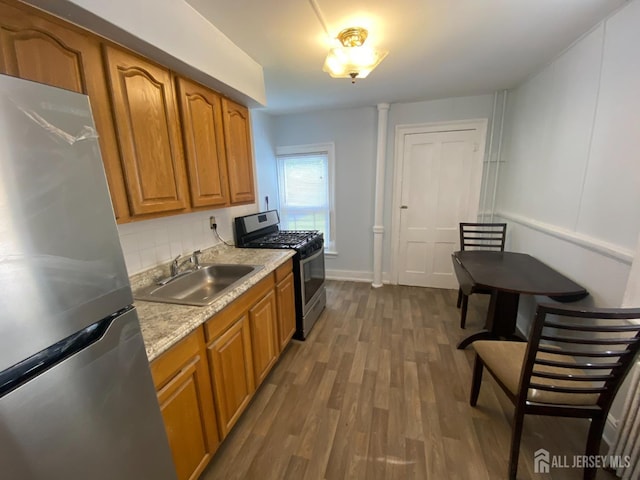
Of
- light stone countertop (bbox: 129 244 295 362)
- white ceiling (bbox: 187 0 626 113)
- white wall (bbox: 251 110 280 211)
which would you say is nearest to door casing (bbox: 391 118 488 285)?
white ceiling (bbox: 187 0 626 113)

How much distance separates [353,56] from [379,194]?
2089mm

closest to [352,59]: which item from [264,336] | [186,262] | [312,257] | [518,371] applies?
[312,257]

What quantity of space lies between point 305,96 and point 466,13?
1788 millimetres

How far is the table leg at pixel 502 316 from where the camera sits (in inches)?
89.0

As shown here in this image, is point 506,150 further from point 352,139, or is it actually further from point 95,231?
point 95,231

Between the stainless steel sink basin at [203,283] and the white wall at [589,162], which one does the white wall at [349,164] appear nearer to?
the white wall at [589,162]

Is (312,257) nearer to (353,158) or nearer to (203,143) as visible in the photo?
(203,143)

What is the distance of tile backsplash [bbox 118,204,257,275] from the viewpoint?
1636mm

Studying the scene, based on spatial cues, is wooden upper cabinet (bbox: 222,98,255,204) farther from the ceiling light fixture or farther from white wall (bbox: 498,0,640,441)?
white wall (bbox: 498,0,640,441)

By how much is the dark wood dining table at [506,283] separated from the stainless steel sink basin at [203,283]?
1.69 meters

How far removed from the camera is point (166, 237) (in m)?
1.90

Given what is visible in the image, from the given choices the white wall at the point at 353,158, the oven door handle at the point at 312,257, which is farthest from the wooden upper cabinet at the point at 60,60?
the white wall at the point at 353,158

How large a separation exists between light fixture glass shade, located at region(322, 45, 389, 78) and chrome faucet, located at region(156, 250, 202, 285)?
163 cm

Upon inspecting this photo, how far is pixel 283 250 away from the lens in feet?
7.64
